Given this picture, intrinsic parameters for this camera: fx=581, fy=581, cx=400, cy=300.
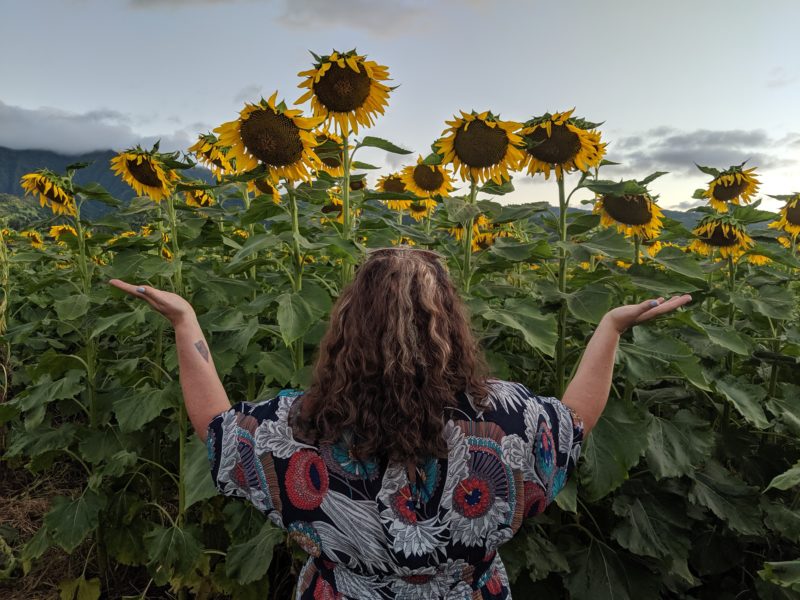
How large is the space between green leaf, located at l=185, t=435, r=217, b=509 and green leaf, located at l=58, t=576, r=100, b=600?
4.23 ft

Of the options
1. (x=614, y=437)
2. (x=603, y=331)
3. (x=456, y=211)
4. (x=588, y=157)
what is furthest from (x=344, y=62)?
(x=614, y=437)

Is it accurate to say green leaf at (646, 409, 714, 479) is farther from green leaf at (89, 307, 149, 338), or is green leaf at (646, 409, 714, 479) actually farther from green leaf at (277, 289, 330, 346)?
green leaf at (89, 307, 149, 338)

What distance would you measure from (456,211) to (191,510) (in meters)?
2.14

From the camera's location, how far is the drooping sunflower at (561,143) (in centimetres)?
276

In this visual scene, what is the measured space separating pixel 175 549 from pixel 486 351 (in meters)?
1.69

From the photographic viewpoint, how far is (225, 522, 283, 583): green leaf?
246cm

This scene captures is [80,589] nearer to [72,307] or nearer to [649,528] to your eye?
[72,307]

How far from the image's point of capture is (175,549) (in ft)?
8.76

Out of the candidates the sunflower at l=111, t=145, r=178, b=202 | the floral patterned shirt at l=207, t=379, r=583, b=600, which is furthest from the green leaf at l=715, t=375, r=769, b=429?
the sunflower at l=111, t=145, r=178, b=202

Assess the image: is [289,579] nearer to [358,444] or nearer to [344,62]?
[358,444]

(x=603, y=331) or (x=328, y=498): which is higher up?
(x=603, y=331)

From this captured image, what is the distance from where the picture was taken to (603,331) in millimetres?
1537

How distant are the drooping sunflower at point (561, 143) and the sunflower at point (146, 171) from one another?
1.75 metres

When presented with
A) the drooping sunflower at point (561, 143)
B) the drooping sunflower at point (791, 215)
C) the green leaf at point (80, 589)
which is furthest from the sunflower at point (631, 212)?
the green leaf at point (80, 589)
